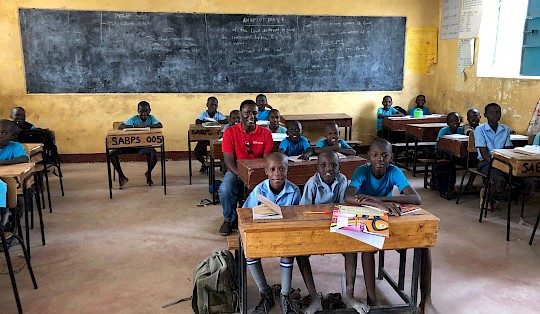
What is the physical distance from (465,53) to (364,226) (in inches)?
221

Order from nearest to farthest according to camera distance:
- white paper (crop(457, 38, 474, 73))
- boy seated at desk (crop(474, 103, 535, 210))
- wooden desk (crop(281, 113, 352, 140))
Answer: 1. boy seated at desk (crop(474, 103, 535, 210))
2. white paper (crop(457, 38, 474, 73))
3. wooden desk (crop(281, 113, 352, 140))

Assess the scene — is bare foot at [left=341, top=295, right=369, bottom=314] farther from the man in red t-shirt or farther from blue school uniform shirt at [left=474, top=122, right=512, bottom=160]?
blue school uniform shirt at [left=474, top=122, right=512, bottom=160]

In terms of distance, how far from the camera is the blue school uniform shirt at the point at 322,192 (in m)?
2.81

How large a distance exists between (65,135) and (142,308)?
509cm

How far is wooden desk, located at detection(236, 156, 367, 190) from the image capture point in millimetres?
3477

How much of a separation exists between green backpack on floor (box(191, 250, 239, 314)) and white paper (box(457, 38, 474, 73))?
219 inches

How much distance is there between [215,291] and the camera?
8.88ft

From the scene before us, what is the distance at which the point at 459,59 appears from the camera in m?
7.05

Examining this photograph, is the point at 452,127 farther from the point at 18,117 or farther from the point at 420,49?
the point at 18,117

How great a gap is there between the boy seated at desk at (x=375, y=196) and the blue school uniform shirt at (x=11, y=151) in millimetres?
2846

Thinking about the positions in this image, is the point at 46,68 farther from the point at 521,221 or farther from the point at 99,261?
the point at 521,221

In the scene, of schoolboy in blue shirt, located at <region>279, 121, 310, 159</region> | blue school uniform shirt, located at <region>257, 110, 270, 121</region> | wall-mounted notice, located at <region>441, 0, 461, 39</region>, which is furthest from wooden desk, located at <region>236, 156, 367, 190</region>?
wall-mounted notice, located at <region>441, 0, 461, 39</region>

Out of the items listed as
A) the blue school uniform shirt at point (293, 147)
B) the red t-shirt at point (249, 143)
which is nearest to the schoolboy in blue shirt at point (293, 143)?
the blue school uniform shirt at point (293, 147)

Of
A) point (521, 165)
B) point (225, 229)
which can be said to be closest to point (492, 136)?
point (521, 165)
